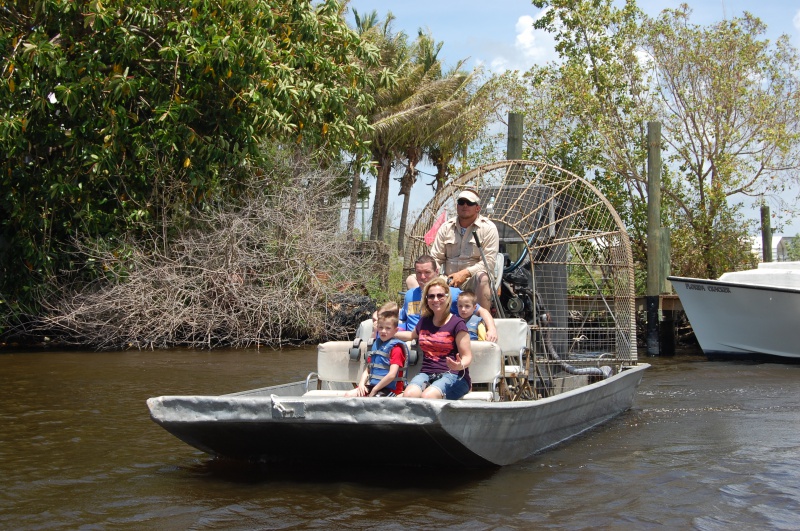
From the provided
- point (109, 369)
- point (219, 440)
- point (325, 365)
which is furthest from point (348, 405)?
point (109, 369)

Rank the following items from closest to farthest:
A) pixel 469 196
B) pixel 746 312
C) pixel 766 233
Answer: pixel 469 196 < pixel 746 312 < pixel 766 233

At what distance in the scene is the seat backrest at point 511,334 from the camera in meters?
9.18

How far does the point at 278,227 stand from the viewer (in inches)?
773

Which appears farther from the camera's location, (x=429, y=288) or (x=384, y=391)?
(x=384, y=391)

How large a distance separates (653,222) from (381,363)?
12.3 m

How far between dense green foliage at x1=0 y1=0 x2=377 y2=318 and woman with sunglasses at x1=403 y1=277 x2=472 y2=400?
32.5 feet

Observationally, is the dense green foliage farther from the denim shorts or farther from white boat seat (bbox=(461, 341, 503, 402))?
the denim shorts

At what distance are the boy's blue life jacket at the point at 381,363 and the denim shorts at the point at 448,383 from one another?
0.27 m

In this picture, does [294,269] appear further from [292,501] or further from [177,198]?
[292,501]

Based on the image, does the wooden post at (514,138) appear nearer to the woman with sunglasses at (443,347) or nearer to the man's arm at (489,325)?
the man's arm at (489,325)

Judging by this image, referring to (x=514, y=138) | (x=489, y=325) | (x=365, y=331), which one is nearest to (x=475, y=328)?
(x=489, y=325)

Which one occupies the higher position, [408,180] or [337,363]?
[408,180]

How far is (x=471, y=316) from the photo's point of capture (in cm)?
884

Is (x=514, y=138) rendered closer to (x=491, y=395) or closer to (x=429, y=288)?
(x=429, y=288)
